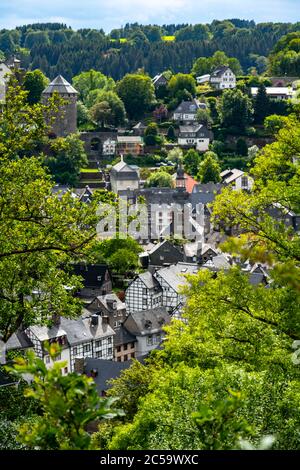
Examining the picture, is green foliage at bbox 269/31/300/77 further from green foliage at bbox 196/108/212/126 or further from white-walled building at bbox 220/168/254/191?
white-walled building at bbox 220/168/254/191

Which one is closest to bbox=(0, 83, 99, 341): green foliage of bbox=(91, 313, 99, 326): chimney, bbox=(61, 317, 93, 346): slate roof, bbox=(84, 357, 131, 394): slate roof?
bbox=(84, 357, 131, 394): slate roof

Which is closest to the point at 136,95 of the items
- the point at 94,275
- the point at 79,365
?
the point at 94,275

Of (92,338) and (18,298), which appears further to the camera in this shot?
(92,338)

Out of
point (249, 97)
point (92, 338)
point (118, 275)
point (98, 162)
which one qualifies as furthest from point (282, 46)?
point (92, 338)

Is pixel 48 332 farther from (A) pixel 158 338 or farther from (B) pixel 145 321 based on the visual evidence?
(A) pixel 158 338

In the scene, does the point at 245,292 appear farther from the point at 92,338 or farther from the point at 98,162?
the point at 98,162

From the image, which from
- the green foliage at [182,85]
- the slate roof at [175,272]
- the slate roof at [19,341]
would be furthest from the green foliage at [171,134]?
the slate roof at [19,341]
